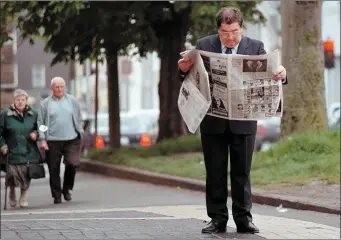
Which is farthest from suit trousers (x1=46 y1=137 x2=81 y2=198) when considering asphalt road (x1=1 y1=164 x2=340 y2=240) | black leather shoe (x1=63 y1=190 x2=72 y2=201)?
asphalt road (x1=1 y1=164 x2=340 y2=240)

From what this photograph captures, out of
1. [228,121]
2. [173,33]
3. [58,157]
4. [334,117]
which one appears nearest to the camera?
Answer: [228,121]

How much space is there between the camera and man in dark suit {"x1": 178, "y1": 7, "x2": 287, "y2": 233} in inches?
284

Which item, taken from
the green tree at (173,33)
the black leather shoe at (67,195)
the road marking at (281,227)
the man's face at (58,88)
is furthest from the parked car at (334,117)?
the road marking at (281,227)

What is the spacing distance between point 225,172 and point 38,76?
242ft

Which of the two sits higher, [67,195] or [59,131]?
[59,131]

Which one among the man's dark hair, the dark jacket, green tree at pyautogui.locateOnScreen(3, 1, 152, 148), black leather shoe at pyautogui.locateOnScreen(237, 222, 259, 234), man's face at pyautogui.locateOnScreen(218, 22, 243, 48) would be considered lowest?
black leather shoe at pyautogui.locateOnScreen(237, 222, 259, 234)

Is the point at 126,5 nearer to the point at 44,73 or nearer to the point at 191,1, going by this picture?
the point at 191,1

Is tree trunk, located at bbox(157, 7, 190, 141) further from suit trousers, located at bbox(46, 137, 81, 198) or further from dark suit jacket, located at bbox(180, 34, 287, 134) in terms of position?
dark suit jacket, located at bbox(180, 34, 287, 134)

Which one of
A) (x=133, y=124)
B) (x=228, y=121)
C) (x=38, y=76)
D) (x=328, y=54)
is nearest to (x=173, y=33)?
(x=328, y=54)

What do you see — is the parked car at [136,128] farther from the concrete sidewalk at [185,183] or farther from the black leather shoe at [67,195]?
the black leather shoe at [67,195]

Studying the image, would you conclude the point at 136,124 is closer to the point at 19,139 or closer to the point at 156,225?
the point at 19,139

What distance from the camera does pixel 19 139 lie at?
44.8ft

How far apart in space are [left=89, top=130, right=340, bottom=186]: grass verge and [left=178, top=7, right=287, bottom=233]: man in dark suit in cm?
573

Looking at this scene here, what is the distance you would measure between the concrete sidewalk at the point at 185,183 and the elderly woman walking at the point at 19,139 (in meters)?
2.60
